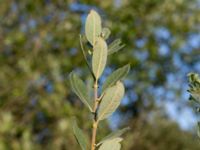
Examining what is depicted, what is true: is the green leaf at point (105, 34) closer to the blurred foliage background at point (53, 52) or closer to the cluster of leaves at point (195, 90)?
the cluster of leaves at point (195, 90)

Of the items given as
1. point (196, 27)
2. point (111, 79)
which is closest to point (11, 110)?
point (196, 27)

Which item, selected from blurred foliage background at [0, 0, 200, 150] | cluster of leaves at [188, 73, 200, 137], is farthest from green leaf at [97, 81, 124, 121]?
blurred foliage background at [0, 0, 200, 150]

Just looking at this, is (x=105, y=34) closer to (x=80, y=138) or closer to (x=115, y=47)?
(x=115, y=47)

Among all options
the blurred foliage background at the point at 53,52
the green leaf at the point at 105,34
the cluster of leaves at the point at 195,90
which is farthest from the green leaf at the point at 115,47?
the blurred foliage background at the point at 53,52

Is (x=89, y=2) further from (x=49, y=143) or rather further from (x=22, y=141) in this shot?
(x=49, y=143)

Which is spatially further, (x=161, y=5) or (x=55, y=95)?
(x=161, y=5)

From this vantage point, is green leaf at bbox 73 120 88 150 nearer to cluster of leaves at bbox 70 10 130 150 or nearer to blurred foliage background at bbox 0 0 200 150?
cluster of leaves at bbox 70 10 130 150
